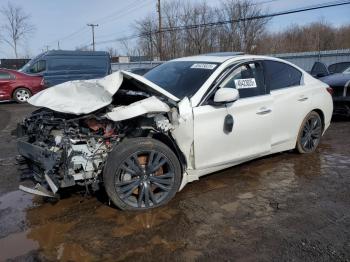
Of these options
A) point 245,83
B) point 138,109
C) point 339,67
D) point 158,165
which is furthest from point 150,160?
point 339,67

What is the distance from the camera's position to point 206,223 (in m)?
3.71

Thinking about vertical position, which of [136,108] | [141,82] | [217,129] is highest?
[141,82]

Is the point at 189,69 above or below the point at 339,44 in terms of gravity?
below

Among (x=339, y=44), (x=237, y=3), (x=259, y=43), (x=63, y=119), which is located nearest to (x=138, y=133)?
(x=63, y=119)

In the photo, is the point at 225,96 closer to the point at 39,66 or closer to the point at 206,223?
the point at 206,223

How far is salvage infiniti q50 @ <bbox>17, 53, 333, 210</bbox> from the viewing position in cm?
381

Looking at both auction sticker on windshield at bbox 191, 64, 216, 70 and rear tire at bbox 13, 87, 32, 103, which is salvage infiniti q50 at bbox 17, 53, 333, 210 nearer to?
auction sticker on windshield at bbox 191, 64, 216, 70

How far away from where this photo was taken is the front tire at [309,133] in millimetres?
5820

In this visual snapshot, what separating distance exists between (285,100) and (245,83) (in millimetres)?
780

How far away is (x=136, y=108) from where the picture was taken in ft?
12.6

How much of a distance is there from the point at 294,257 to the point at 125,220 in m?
1.68

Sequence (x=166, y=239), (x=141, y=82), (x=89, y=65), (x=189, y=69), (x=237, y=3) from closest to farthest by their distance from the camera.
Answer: (x=166, y=239), (x=141, y=82), (x=189, y=69), (x=89, y=65), (x=237, y=3)

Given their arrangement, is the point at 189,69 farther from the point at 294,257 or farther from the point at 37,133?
the point at 294,257

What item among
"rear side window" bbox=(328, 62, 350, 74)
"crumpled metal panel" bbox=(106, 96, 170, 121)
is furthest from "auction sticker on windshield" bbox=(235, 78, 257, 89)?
"rear side window" bbox=(328, 62, 350, 74)
